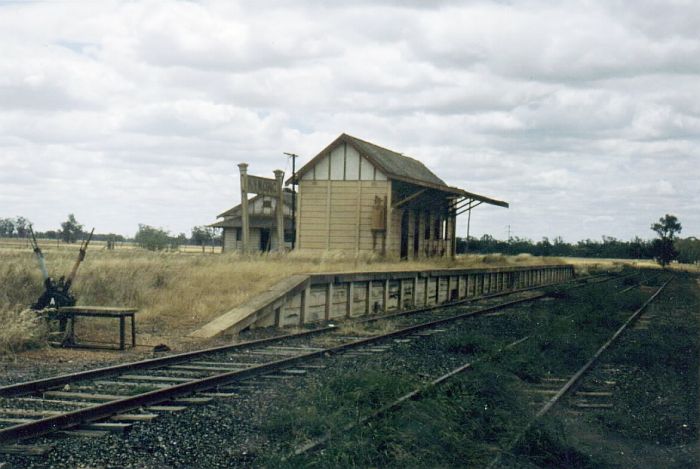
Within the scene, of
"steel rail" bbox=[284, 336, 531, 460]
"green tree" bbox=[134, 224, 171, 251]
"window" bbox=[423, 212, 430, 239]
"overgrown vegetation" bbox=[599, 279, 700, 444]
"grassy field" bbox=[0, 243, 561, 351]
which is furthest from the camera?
"green tree" bbox=[134, 224, 171, 251]

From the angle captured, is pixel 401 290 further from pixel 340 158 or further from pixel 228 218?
pixel 228 218

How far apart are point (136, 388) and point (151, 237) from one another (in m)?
47.2

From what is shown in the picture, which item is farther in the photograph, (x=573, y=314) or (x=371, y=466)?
(x=573, y=314)

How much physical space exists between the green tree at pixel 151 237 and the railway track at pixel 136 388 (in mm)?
41628

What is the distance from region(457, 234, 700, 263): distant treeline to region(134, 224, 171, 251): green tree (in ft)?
127

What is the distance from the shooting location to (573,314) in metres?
15.3

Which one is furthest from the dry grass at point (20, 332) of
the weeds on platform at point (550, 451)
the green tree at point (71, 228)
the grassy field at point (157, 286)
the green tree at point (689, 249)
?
the green tree at point (689, 249)

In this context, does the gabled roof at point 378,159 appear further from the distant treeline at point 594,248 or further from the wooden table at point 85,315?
the distant treeline at point 594,248

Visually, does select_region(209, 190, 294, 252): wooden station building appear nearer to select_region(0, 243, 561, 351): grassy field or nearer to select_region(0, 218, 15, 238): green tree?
select_region(0, 243, 561, 351): grassy field

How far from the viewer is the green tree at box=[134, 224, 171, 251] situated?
168 feet

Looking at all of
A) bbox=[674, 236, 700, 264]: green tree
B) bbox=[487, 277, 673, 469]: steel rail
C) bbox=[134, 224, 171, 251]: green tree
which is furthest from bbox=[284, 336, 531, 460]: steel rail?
bbox=[674, 236, 700, 264]: green tree

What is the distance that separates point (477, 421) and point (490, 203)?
25.0 meters

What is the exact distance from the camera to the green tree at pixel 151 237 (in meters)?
51.1

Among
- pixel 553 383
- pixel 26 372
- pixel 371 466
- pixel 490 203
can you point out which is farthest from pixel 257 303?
pixel 490 203
